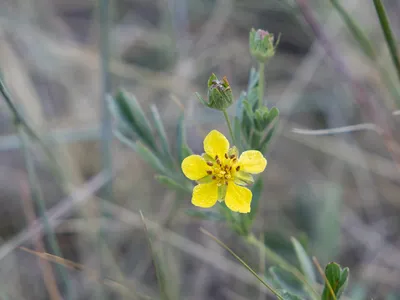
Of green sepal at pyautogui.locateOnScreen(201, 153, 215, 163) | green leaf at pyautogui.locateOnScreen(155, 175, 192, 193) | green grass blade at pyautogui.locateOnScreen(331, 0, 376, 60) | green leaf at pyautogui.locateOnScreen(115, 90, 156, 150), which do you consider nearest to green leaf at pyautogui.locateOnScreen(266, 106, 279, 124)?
green sepal at pyautogui.locateOnScreen(201, 153, 215, 163)

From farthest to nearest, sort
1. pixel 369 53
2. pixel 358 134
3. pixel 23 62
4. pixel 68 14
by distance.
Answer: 1. pixel 68 14
2. pixel 23 62
3. pixel 358 134
4. pixel 369 53

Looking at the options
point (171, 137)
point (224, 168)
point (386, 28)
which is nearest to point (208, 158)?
point (224, 168)

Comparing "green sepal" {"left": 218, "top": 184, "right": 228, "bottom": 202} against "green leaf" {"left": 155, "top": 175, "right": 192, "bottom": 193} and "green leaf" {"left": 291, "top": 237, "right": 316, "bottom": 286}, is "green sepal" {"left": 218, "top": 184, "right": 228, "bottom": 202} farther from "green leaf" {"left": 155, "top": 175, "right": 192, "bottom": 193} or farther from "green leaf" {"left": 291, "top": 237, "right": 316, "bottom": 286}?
"green leaf" {"left": 291, "top": 237, "right": 316, "bottom": 286}

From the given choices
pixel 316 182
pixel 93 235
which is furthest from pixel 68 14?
pixel 316 182

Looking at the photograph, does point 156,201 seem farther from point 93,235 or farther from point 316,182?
point 316,182

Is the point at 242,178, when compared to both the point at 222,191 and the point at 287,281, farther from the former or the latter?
the point at 287,281

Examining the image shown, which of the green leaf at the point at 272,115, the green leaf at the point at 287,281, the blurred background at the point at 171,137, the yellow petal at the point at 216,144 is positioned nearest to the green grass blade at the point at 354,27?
the blurred background at the point at 171,137

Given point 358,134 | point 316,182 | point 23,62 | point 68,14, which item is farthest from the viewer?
point 68,14
